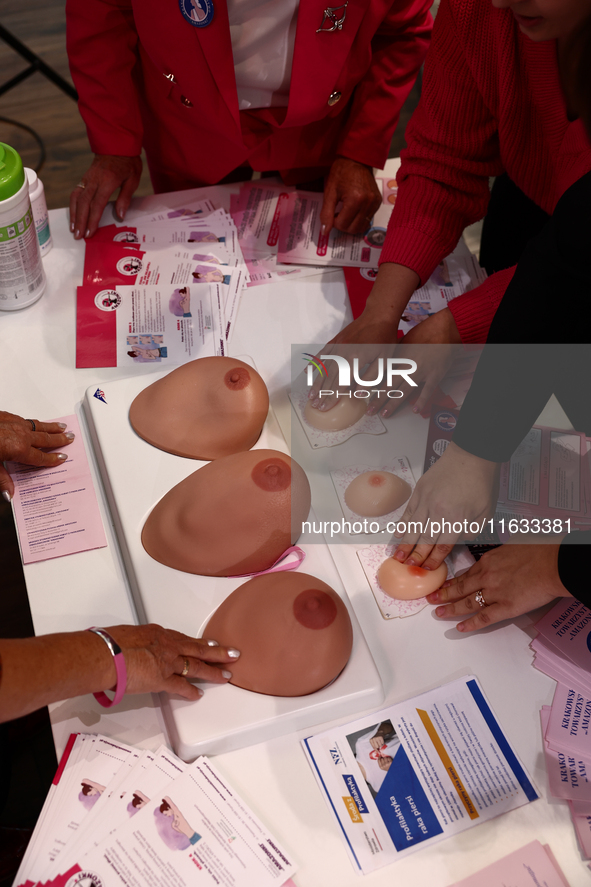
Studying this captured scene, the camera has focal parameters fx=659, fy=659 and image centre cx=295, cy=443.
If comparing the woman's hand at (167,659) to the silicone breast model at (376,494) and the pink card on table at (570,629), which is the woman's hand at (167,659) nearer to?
the silicone breast model at (376,494)

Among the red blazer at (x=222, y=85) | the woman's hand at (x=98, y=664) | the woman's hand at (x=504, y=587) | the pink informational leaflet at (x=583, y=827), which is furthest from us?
the red blazer at (x=222, y=85)

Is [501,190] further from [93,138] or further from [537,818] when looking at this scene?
[537,818]

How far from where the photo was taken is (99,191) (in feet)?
4.34

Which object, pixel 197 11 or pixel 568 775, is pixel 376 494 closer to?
pixel 568 775

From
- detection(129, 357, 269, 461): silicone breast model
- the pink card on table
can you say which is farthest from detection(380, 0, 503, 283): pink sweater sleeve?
the pink card on table

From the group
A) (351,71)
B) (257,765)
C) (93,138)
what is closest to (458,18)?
(351,71)

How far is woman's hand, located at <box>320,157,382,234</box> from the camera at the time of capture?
136 centimetres

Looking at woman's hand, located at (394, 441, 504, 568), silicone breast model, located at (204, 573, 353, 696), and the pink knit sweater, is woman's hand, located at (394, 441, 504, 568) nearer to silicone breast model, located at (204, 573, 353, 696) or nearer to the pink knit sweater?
silicone breast model, located at (204, 573, 353, 696)

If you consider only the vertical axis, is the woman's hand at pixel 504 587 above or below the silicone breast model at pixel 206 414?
below

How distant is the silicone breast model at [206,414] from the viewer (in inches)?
39.8

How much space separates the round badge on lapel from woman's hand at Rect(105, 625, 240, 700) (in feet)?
3.13

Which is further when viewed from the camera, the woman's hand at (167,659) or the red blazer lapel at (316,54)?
the red blazer lapel at (316,54)

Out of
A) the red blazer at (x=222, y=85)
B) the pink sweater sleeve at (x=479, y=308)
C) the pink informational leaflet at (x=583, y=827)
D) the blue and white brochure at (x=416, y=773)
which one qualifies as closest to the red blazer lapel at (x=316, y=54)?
the red blazer at (x=222, y=85)

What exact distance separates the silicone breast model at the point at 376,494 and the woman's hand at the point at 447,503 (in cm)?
3
